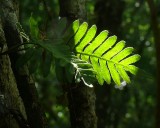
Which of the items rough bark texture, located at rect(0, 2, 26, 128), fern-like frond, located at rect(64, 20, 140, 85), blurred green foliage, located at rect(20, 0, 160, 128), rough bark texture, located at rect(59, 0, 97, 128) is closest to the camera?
rough bark texture, located at rect(0, 2, 26, 128)

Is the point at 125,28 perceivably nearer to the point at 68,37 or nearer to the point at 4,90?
the point at 68,37

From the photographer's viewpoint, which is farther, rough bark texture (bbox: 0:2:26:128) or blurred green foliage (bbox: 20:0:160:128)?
blurred green foliage (bbox: 20:0:160:128)

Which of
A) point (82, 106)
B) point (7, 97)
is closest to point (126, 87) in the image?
point (82, 106)

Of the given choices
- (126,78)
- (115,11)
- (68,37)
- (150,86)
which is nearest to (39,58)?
(68,37)

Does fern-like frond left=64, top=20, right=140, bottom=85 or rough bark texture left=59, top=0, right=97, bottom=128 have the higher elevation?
fern-like frond left=64, top=20, right=140, bottom=85

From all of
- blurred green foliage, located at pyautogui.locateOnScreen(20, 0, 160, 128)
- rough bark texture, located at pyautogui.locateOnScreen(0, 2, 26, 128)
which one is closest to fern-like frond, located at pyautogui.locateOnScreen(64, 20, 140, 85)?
rough bark texture, located at pyautogui.locateOnScreen(0, 2, 26, 128)

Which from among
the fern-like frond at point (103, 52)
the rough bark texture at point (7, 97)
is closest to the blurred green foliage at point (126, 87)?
the fern-like frond at point (103, 52)

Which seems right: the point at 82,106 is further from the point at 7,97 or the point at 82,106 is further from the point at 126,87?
the point at 126,87

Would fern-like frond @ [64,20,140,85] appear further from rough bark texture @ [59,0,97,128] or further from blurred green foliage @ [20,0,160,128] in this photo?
blurred green foliage @ [20,0,160,128]

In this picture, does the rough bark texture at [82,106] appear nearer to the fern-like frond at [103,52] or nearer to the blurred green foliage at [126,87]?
the fern-like frond at [103,52]
